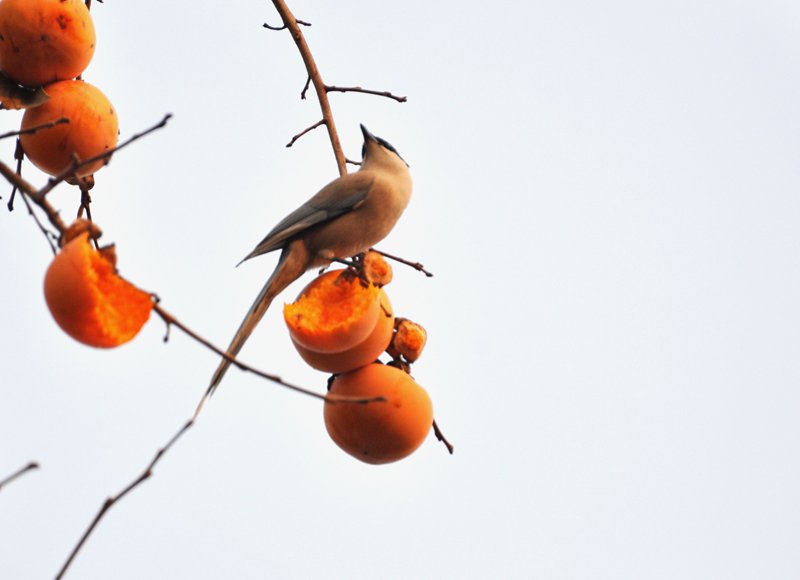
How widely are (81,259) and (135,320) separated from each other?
0.55 ft

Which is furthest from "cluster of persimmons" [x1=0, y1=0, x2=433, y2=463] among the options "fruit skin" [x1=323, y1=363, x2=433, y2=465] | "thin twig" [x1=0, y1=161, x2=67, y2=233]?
"thin twig" [x1=0, y1=161, x2=67, y2=233]

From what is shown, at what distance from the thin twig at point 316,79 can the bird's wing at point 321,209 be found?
24 cm

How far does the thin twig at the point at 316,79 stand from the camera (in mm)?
3486

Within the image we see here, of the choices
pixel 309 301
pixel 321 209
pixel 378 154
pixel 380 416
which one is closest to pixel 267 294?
pixel 309 301

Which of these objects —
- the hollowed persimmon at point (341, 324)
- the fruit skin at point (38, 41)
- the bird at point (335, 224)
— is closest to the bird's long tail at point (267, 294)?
the bird at point (335, 224)

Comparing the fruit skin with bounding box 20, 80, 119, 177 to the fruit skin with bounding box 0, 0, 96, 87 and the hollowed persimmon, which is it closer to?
the fruit skin with bounding box 0, 0, 96, 87

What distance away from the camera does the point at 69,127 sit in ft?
9.74

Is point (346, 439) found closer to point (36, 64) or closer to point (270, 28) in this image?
point (36, 64)

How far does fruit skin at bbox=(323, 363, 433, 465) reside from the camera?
2.93 meters

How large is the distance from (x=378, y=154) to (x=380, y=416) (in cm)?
165

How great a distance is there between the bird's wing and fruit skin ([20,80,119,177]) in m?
0.82

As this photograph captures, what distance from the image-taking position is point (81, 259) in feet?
6.59

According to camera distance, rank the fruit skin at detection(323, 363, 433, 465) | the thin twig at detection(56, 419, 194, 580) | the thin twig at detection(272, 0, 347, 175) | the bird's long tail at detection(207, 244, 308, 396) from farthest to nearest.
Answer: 1. the thin twig at detection(272, 0, 347, 175)
2. the fruit skin at detection(323, 363, 433, 465)
3. the bird's long tail at detection(207, 244, 308, 396)
4. the thin twig at detection(56, 419, 194, 580)

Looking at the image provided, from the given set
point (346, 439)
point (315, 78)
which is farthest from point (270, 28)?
point (346, 439)
